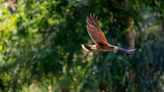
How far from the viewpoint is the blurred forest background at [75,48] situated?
204 inches

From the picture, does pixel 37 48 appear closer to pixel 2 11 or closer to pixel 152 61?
pixel 2 11

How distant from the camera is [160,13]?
5.65m

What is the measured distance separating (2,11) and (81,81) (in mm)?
1223

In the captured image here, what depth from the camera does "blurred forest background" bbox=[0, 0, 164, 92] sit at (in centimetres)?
518

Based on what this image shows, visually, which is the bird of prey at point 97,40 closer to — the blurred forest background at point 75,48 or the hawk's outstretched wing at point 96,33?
the hawk's outstretched wing at point 96,33

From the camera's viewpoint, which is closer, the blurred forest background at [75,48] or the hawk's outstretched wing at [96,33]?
the hawk's outstretched wing at [96,33]

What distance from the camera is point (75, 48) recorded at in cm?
518

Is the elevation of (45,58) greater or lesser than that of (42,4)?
lesser

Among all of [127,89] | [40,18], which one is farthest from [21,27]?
[127,89]

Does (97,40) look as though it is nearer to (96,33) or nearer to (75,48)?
(96,33)

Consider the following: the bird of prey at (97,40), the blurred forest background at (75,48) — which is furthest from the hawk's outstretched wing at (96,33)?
the blurred forest background at (75,48)

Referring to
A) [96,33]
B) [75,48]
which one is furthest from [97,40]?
[75,48]

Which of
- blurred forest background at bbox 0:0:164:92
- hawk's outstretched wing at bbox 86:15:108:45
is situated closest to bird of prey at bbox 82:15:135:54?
hawk's outstretched wing at bbox 86:15:108:45

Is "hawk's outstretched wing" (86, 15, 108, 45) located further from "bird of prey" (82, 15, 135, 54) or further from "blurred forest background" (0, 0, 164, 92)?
"blurred forest background" (0, 0, 164, 92)
